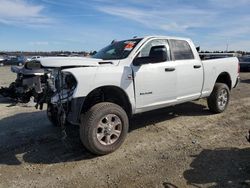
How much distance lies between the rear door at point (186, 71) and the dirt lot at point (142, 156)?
693mm

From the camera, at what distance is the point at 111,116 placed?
5.16 metres

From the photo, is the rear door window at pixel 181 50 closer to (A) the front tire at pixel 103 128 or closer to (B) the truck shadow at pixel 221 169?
(A) the front tire at pixel 103 128

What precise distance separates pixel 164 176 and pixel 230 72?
4746mm

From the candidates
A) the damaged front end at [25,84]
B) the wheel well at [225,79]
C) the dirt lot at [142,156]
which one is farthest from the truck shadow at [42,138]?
the wheel well at [225,79]

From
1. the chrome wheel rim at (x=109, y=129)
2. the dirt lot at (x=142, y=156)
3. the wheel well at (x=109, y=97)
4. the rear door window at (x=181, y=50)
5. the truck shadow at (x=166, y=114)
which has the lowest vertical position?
the dirt lot at (x=142, y=156)

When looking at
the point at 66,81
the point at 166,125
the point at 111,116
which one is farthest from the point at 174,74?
the point at 66,81

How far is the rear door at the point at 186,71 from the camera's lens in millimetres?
6562

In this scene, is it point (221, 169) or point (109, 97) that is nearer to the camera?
point (221, 169)

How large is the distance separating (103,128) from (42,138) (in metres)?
1.55

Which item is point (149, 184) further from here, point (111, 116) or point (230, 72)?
point (230, 72)

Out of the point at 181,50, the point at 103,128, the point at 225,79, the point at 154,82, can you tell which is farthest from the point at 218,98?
the point at 103,128

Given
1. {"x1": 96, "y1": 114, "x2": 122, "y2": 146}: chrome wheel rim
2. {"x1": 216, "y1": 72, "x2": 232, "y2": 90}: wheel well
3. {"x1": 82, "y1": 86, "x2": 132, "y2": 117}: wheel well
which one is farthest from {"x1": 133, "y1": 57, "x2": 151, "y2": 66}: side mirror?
{"x1": 216, "y1": 72, "x2": 232, "y2": 90}: wheel well

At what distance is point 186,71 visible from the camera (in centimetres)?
668

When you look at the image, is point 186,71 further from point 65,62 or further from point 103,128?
point 65,62
